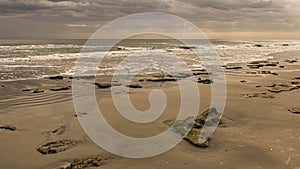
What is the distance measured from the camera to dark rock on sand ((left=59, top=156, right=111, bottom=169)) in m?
6.49

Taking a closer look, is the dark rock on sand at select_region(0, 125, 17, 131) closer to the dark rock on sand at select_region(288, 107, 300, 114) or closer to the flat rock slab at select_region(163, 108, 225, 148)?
the flat rock slab at select_region(163, 108, 225, 148)

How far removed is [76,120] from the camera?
9.81 metres

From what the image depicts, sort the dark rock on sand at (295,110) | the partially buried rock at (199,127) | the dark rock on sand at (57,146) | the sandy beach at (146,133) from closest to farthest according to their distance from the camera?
the sandy beach at (146,133)
the dark rock on sand at (57,146)
the partially buried rock at (199,127)
the dark rock on sand at (295,110)

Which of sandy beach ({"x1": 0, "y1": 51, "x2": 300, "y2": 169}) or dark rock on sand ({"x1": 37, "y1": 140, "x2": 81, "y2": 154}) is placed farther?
dark rock on sand ({"x1": 37, "y1": 140, "x2": 81, "y2": 154})

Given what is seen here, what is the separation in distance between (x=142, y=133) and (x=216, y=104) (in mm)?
4456

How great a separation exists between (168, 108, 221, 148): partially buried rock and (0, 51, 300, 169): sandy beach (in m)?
0.19

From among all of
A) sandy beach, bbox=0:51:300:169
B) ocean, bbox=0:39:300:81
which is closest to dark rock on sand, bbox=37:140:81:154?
sandy beach, bbox=0:51:300:169

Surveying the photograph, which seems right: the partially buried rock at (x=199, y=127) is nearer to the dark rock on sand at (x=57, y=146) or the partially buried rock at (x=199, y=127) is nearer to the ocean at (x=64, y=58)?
the dark rock on sand at (x=57, y=146)

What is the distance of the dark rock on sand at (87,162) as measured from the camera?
6488mm

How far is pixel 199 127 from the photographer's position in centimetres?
885

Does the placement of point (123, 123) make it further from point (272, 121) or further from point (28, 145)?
point (272, 121)

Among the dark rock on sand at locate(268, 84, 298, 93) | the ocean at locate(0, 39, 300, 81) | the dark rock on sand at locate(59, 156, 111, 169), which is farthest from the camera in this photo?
the ocean at locate(0, 39, 300, 81)

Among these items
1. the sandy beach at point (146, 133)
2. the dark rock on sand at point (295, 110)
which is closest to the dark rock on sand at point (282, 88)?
the sandy beach at point (146, 133)

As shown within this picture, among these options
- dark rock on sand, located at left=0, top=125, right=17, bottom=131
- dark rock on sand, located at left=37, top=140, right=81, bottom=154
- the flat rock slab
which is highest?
the flat rock slab
